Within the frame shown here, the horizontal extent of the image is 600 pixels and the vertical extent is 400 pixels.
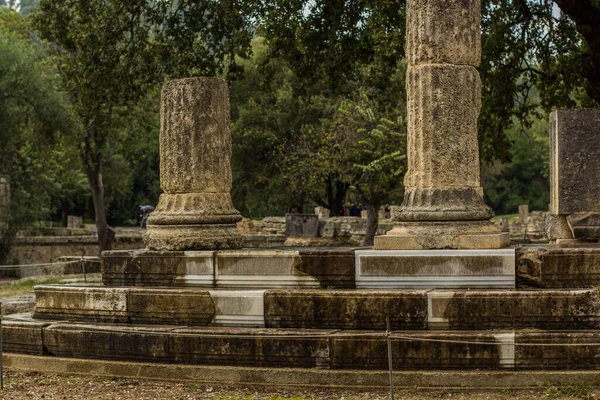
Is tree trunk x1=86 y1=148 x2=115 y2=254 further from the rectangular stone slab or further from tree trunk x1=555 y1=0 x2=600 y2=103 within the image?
the rectangular stone slab

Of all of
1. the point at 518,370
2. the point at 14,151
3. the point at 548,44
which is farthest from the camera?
the point at 14,151

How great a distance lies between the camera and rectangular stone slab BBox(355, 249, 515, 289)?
965 centimetres

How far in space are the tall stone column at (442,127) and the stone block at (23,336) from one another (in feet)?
11.9

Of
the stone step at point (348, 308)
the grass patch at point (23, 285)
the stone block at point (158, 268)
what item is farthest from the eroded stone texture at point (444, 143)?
the grass patch at point (23, 285)

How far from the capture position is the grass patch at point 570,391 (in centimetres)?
827

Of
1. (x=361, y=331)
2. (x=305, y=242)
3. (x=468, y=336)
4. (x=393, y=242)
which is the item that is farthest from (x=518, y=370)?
(x=305, y=242)

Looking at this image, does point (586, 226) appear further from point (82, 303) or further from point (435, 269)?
point (82, 303)

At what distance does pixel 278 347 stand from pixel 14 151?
2409 cm

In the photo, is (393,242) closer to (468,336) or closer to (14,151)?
(468,336)

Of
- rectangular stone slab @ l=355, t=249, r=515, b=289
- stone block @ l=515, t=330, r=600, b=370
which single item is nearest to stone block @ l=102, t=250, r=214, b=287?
rectangular stone slab @ l=355, t=249, r=515, b=289

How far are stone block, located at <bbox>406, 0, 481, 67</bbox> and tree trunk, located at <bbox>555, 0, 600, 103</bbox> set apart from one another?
215 inches

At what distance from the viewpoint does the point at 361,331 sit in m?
9.34

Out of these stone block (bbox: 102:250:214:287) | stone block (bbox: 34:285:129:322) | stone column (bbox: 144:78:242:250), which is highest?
stone column (bbox: 144:78:242:250)

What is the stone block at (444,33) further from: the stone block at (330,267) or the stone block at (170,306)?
the stone block at (170,306)
